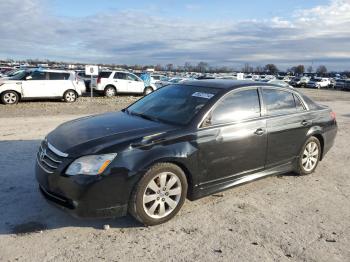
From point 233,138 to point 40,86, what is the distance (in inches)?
557

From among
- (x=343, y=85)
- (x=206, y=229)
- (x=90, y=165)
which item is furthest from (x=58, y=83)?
(x=343, y=85)

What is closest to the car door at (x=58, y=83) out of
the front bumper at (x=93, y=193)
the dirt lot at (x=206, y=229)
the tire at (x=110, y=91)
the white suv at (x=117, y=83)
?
the white suv at (x=117, y=83)

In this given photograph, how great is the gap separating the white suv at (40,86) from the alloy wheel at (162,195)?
45.0 ft

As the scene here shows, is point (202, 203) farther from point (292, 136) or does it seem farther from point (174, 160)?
point (292, 136)

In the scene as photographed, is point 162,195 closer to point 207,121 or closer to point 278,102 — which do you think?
point 207,121

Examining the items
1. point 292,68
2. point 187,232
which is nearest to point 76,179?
point 187,232

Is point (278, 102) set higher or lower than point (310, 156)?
higher

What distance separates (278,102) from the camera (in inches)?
221

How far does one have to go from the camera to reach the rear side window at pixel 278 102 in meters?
5.43

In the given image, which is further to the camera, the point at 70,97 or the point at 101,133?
the point at 70,97

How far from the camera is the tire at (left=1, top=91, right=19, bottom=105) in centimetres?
1570

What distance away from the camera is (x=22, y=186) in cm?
511

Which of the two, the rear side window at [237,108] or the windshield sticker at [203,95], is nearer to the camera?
the rear side window at [237,108]

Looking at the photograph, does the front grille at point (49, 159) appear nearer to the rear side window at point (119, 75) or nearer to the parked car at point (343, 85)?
the rear side window at point (119, 75)
